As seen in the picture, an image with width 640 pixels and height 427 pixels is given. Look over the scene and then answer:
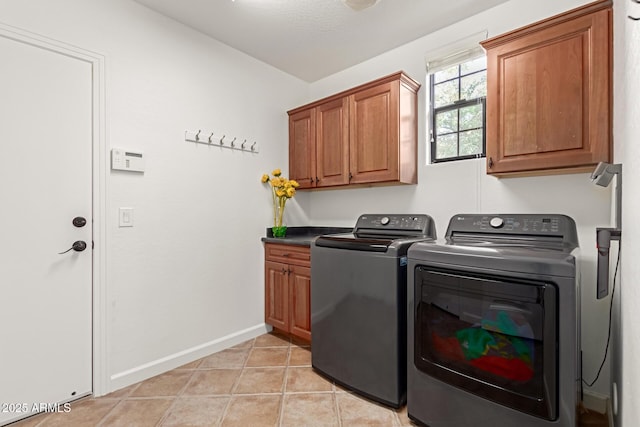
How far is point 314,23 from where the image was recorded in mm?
2338

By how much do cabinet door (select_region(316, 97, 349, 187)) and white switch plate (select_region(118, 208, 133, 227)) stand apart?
5.17 feet

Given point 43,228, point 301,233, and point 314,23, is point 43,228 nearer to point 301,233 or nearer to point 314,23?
point 301,233

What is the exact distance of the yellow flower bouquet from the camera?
2.91 m

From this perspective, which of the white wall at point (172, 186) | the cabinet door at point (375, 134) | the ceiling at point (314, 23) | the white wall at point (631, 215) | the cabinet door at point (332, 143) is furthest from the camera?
the cabinet door at point (332, 143)

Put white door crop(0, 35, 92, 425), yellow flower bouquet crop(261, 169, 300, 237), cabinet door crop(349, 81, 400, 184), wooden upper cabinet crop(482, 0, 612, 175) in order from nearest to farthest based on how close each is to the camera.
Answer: wooden upper cabinet crop(482, 0, 612, 175), white door crop(0, 35, 92, 425), cabinet door crop(349, 81, 400, 184), yellow flower bouquet crop(261, 169, 300, 237)

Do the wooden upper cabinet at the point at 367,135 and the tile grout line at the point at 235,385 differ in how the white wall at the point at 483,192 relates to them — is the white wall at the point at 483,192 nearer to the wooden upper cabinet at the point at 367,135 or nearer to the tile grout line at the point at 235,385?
the wooden upper cabinet at the point at 367,135

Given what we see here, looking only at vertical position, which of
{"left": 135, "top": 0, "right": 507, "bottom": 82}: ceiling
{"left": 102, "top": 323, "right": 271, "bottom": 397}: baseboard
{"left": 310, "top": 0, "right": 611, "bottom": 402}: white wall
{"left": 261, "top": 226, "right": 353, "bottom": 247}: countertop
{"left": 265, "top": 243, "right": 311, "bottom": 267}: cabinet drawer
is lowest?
{"left": 102, "top": 323, "right": 271, "bottom": 397}: baseboard

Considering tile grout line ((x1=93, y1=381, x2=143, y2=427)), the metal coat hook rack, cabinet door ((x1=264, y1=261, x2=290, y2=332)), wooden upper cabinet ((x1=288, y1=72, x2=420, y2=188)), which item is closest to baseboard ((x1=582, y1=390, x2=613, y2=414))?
wooden upper cabinet ((x1=288, y1=72, x2=420, y2=188))

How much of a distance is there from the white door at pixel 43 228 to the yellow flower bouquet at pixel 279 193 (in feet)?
4.74

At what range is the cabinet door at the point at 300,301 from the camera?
8.27 ft

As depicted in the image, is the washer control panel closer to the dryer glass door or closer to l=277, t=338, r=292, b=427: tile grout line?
the dryer glass door

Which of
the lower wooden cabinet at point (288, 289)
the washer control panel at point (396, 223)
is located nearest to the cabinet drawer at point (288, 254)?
the lower wooden cabinet at point (288, 289)

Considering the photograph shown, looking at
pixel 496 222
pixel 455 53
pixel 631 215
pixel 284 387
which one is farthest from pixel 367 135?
pixel 284 387

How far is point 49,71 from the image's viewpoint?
178cm
